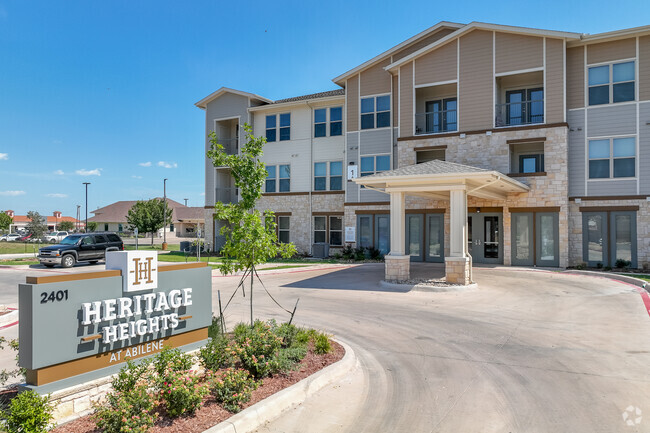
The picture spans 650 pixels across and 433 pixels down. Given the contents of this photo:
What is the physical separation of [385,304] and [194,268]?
24.0ft

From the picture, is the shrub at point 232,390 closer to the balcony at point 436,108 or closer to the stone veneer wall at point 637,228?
the stone veneer wall at point 637,228

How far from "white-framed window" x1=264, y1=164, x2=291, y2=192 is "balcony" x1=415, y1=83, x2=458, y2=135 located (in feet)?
31.5

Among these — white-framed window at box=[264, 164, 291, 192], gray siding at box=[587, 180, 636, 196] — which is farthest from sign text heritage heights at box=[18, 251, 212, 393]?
white-framed window at box=[264, 164, 291, 192]

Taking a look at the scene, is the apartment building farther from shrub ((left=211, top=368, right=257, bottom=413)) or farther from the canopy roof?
shrub ((left=211, top=368, right=257, bottom=413))

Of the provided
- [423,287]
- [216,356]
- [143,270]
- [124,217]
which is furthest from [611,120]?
[124,217]

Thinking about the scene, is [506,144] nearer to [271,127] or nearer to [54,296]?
[271,127]

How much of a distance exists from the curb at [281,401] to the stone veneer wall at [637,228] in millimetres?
17542

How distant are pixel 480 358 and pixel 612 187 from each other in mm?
16847

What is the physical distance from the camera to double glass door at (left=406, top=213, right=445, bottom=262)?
23688mm

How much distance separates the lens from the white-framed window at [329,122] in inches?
1123

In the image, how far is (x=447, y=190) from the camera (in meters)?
16.2

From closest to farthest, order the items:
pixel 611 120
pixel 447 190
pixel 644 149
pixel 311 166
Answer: pixel 447 190 → pixel 644 149 → pixel 611 120 → pixel 311 166

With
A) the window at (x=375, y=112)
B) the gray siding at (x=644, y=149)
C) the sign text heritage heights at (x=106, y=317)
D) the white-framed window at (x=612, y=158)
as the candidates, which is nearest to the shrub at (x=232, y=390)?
the sign text heritage heights at (x=106, y=317)

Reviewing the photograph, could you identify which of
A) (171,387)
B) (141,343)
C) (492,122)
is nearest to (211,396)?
(171,387)
